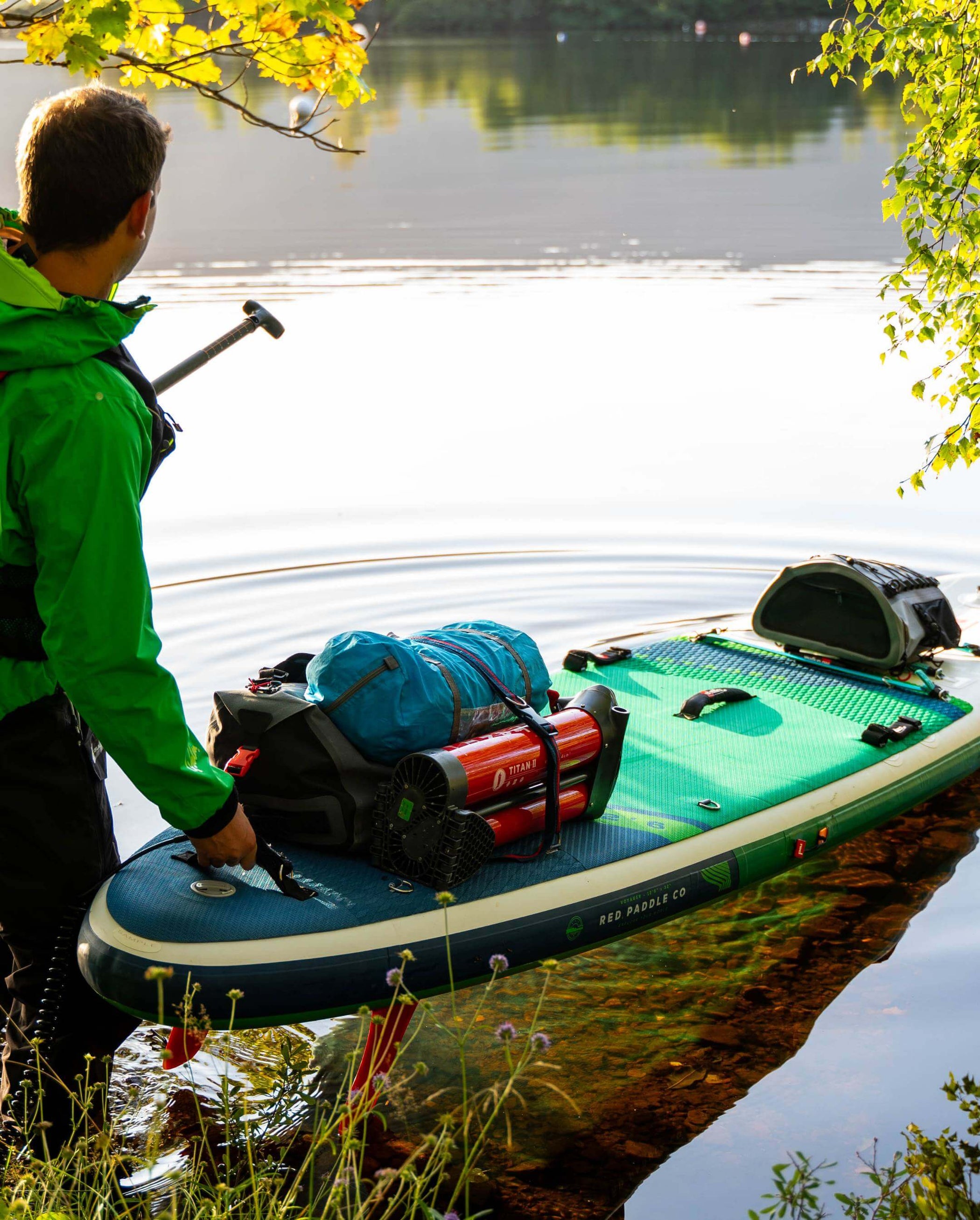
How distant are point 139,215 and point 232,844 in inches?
48.0

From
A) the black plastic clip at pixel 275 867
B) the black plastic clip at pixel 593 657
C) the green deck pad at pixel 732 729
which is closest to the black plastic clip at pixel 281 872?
the black plastic clip at pixel 275 867

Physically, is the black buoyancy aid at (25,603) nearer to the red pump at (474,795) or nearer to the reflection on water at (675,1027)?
the red pump at (474,795)

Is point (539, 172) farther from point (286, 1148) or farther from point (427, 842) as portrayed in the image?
point (286, 1148)

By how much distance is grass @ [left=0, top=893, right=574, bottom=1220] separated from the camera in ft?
7.02

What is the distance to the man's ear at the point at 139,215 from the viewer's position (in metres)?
2.35

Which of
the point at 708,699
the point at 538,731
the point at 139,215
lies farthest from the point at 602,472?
the point at 139,215

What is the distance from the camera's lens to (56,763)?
2477mm

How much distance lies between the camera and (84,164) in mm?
2268

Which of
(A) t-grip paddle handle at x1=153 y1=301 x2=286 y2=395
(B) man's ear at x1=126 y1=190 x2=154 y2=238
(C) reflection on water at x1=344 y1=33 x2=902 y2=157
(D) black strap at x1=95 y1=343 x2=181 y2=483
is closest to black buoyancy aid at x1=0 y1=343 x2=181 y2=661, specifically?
(D) black strap at x1=95 y1=343 x2=181 y2=483

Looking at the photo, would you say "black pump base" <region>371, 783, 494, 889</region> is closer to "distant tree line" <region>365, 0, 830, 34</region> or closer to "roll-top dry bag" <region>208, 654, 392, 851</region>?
"roll-top dry bag" <region>208, 654, 392, 851</region>

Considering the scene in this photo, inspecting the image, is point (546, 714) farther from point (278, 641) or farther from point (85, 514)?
point (278, 641)

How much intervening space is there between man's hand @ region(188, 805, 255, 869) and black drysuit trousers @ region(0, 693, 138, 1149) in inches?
8.3

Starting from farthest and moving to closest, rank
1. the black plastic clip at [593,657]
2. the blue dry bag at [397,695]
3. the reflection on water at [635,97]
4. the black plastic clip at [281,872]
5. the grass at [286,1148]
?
1. the reflection on water at [635,97]
2. the black plastic clip at [593,657]
3. the blue dry bag at [397,695]
4. the black plastic clip at [281,872]
5. the grass at [286,1148]

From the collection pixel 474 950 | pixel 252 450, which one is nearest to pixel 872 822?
pixel 474 950
